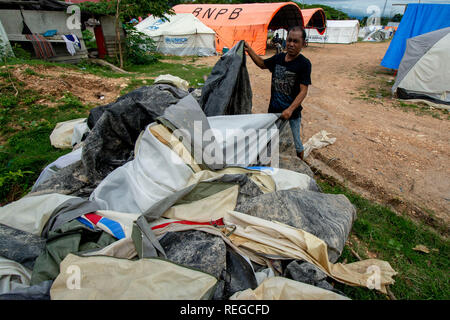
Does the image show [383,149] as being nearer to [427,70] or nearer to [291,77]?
[291,77]

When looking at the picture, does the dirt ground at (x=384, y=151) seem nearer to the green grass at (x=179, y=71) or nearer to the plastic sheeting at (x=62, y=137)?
the green grass at (x=179, y=71)

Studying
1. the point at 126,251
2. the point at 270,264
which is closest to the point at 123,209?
the point at 126,251

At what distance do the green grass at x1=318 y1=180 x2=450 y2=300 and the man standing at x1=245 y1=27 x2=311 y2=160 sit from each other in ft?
4.15

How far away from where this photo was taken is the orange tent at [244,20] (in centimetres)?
1492

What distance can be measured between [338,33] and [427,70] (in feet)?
71.6

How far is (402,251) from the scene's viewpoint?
209cm

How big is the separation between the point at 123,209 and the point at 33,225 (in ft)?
1.76

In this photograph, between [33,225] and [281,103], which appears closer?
[33,225]

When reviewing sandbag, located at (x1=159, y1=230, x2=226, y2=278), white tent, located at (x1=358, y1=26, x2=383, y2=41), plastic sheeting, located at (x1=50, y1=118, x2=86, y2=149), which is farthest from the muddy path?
white tent, located at (x1=358, y1=26, x2=383, y2=41)

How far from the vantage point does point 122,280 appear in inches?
43.6

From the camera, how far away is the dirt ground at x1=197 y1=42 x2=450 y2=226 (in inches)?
110

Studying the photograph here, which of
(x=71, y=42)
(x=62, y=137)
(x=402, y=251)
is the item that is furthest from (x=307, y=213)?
(x=71, y=42)

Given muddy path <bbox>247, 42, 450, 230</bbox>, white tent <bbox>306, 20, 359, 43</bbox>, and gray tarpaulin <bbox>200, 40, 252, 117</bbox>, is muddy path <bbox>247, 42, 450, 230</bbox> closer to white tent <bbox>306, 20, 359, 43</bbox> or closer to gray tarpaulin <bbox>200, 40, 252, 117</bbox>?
gray tarpaulin <bbox>200, 40, 252, 117</bbox>
